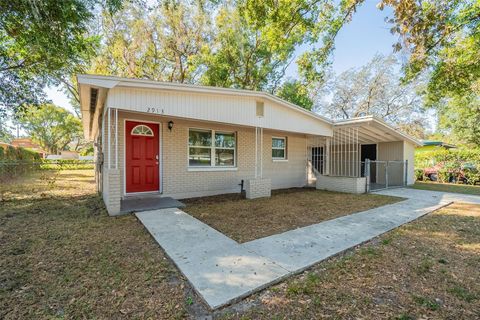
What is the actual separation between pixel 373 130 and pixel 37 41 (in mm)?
12478

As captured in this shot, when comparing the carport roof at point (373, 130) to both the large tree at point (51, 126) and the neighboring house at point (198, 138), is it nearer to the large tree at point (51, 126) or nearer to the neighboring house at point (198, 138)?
the neighboring house at point (198, 138)

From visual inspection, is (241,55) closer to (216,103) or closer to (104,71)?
(104,71)

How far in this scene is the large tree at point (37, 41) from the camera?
550cm

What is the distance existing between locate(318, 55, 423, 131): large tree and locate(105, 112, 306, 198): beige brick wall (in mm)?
17983

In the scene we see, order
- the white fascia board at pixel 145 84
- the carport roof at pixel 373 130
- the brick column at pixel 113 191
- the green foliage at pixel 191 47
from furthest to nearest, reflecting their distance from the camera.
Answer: the green foliage at pixel 191 47 → the carport roof at pixel 373 130 → the brick column at pixel 113 191 → the white fascia board at pixel 145 84

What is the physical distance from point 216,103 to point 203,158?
217 cm

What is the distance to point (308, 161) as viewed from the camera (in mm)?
11617

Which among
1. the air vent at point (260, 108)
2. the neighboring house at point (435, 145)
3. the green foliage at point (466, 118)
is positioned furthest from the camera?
the neighboring house at point (435, 145)

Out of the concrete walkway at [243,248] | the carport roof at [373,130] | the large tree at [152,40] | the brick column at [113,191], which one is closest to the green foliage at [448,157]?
the carport roof at [373,130]

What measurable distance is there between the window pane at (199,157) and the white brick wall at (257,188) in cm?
170

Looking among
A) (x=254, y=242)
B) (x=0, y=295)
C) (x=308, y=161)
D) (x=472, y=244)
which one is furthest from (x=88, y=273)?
(x=308, y=161)

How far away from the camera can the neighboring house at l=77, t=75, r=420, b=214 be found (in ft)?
18.5

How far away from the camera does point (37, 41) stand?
6.00 m

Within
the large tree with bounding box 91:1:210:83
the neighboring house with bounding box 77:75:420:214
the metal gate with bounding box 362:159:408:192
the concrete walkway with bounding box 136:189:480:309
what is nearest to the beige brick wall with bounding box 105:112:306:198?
the neighboring house with bounding box 77:75:420:214
